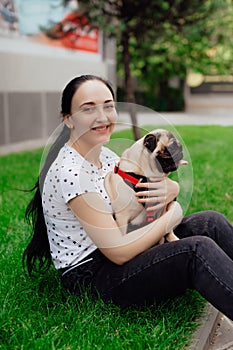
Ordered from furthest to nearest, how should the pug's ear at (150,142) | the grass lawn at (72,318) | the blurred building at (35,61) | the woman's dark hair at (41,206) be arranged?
the blurred building at (35,61), the woman's dark hair at (41,206), the grass lawn at (72,318), the pug's ear at (150,142)

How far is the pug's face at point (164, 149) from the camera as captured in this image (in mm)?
2469

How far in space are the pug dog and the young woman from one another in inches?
1.7

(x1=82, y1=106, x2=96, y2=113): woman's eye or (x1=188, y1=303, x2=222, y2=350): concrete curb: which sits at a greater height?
(x1=82, y1=106, x2=96, y2=113): woman's eye

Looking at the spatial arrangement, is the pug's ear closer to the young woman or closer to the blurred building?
the young woman

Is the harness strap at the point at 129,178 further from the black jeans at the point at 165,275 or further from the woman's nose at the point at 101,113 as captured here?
the black jeans at the point at 165,275

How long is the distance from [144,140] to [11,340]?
1.05 meters

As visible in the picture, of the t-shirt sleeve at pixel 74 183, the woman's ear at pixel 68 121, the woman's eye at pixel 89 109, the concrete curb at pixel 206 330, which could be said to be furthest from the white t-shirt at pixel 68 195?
the concrete curb at pixel 206 330

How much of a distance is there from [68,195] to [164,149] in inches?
18.9

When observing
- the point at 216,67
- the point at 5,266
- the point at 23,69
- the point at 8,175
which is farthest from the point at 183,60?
the point at 5,266

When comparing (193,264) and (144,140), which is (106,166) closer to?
(144,140)

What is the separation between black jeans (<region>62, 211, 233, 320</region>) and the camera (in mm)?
2586

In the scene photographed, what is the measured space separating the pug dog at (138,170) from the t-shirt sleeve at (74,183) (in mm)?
104

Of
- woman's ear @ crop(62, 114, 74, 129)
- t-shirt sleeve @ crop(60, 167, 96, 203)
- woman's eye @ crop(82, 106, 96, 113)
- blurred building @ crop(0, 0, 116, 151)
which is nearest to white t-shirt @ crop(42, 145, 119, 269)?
t-shirt sleeve @ crop(60, 167, 96, 203)

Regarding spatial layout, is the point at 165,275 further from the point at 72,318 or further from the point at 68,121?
the point at 68,121
